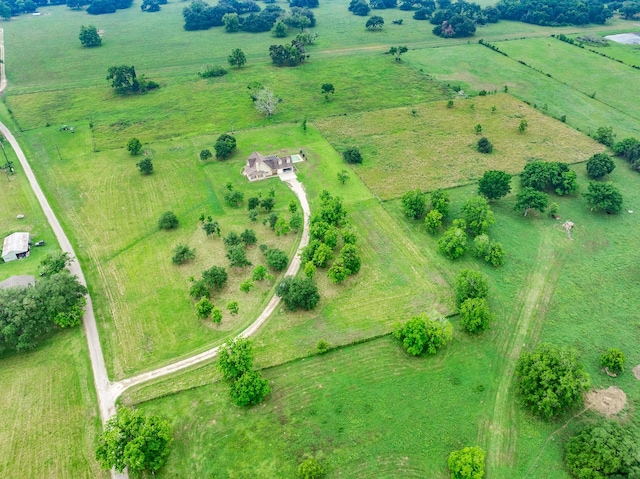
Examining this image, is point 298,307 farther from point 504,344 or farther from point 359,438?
point 504,344

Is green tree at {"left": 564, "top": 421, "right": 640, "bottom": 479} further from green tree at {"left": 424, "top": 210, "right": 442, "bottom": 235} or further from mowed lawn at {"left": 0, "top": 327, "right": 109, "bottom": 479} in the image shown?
mowed lawn at {"left": 0, "top": 327, "right": 109, "bottom": 479}

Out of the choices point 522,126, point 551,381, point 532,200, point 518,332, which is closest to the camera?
point 551,381

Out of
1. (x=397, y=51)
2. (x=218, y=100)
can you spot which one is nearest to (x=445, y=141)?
(x=218, y=100)

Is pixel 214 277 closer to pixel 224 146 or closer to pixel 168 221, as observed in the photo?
pixel 168 221

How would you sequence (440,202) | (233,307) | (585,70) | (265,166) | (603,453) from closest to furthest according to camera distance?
(603,453), (233,307), (440,202), (265,166), (585,70)

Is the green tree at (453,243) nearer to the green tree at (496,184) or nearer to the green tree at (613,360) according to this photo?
the green tree at (496,184)

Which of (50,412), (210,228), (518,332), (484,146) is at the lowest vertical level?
(50,412)
